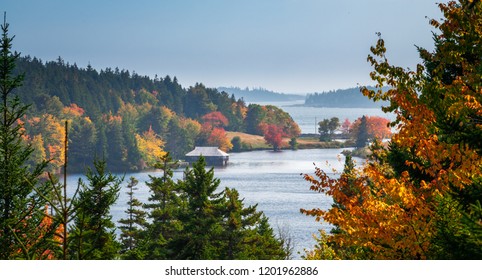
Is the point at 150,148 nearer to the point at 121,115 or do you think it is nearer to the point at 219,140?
the point at 219,140

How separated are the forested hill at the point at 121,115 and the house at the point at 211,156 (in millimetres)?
4879

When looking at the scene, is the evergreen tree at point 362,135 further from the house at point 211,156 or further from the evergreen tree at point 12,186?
the evergreen tree at point 12,186

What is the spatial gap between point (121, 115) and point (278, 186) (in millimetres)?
83136

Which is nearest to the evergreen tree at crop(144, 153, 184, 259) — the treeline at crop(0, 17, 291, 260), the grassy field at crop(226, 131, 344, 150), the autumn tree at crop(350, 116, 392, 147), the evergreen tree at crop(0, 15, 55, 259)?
the treeline at crop(0, 17, 291, 260)

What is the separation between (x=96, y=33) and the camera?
124m

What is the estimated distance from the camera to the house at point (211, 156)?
103 meters

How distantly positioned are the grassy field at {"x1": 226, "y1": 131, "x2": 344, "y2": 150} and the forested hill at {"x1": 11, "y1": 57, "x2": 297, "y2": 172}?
3.42 metres

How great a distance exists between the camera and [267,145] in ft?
415

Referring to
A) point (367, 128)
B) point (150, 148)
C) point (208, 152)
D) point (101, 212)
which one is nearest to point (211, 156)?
point (208, 152)

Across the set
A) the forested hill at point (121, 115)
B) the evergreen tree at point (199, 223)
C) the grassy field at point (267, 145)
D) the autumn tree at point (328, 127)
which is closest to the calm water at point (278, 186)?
the grassy field at point (267, 145)

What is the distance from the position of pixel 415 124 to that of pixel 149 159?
330 feet

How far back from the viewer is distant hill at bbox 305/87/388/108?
117188 mm

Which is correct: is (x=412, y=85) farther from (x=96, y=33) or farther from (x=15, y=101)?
(x=96, y=33)
